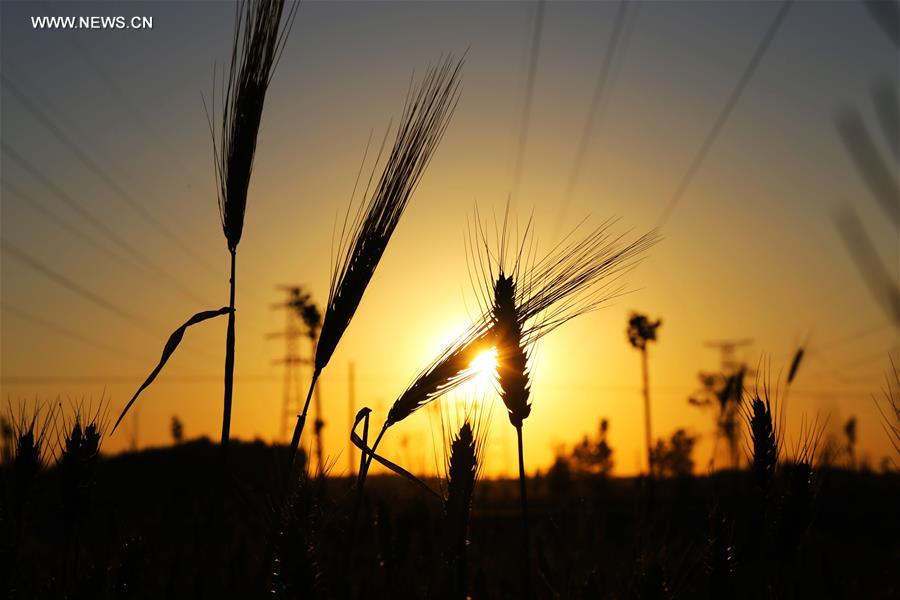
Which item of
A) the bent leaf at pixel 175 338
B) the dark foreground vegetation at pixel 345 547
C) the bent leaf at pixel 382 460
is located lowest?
the dark foreground vegetation at pixel 345 547

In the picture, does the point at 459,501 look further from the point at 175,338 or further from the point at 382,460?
the point at 175,338

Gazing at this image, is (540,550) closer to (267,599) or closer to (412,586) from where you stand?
(412,586)

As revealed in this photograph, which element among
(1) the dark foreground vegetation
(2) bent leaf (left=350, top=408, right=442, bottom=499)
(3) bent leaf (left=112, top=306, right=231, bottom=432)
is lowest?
(1) the dark foreground vegetation

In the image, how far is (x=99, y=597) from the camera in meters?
2.46

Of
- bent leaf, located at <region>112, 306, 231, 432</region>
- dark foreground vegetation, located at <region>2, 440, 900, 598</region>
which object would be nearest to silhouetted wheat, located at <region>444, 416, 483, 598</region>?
dark foreground vegetation, located at <region>2, 440, 900, 598</region>

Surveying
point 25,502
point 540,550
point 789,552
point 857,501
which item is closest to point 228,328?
point 25,502

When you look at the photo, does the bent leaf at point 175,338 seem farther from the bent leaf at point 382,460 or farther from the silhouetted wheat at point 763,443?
the silhouetted wheat at point 763,443

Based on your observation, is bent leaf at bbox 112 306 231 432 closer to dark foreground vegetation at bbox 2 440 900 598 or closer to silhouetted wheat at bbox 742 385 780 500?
dark foreground vegetation at bbox 2 440 900 598

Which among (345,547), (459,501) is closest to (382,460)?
(459,501)

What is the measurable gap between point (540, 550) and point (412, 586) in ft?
2.84

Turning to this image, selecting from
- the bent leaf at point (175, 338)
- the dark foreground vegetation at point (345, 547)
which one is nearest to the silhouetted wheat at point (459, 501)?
the dark foreground vegetation at point (345, 547)

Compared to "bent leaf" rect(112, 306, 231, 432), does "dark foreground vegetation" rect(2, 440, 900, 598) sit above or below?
below

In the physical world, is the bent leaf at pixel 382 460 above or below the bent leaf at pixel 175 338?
below

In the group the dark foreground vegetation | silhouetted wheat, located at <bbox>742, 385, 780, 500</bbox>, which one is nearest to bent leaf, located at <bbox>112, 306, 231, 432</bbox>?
the dark foreground vegetation
